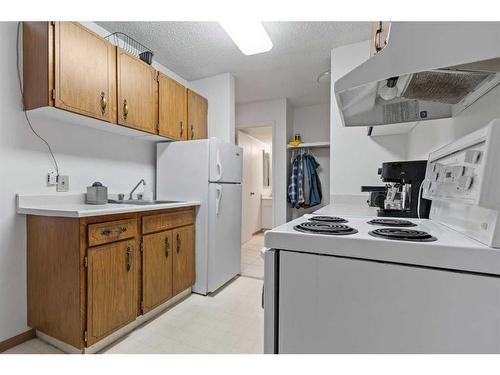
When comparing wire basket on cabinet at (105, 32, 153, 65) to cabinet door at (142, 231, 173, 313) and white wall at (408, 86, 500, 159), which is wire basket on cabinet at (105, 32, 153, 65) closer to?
cabinet door at (142, 231, 173, 313)

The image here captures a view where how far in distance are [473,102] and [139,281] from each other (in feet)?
7.01

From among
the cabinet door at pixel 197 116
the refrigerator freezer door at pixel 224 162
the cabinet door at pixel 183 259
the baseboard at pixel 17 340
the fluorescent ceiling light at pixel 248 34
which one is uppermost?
the fluorescent ceiling light at pixel 248 34

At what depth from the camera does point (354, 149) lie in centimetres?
242

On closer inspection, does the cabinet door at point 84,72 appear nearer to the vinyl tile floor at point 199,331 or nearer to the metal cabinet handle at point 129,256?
the metal cabinet handle at point 129,256

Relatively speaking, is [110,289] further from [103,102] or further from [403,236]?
[403,236]

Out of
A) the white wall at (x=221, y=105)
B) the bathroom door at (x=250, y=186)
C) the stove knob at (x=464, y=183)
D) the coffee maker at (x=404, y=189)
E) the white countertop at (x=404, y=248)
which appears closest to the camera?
the white countertop at (x=404, y=248)

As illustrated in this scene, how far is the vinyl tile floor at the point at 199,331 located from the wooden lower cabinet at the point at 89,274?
120mm

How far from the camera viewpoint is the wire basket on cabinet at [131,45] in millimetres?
2141

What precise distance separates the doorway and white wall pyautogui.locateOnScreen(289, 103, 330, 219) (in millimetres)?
585

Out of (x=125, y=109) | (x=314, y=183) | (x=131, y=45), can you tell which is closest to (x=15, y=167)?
(x=125, y=109)

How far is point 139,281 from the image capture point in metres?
1.78

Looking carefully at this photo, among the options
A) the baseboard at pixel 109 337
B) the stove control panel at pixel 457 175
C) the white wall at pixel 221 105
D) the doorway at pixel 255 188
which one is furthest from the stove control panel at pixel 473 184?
the doorway at pixel 255 188

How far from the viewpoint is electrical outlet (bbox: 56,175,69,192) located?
177cm
